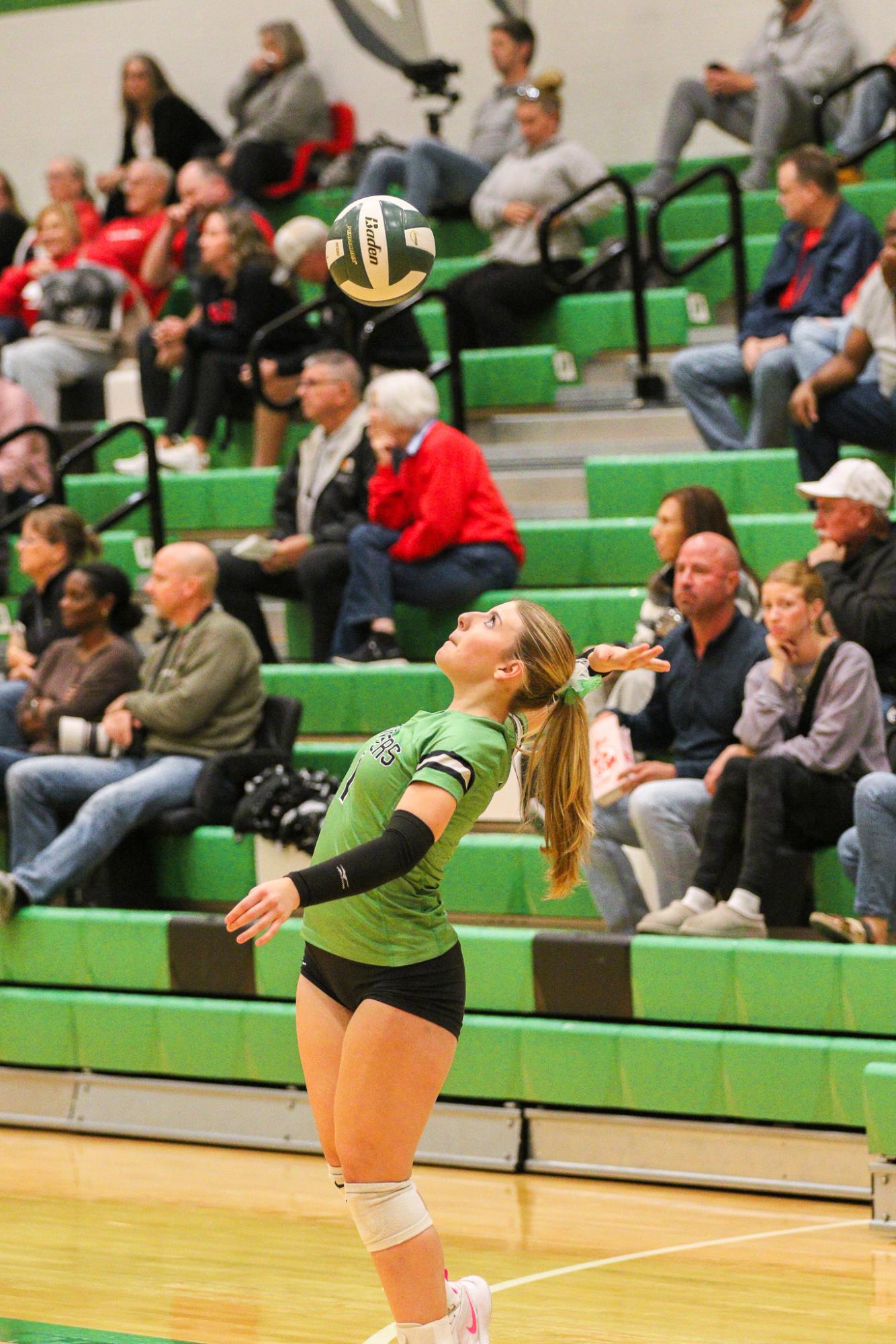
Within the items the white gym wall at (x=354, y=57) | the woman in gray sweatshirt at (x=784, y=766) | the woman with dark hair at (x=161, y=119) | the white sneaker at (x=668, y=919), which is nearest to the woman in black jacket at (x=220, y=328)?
the woman with dark hair at (x=161, y=119)

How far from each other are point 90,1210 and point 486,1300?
153cm

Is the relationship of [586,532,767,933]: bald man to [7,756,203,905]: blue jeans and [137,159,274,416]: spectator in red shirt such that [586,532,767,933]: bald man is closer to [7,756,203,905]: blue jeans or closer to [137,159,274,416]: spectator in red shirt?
[7,756,203,905]: blue jeans

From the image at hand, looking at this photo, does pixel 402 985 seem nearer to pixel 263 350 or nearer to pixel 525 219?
pixel 263 350

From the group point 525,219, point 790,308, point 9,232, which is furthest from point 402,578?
point 9,232

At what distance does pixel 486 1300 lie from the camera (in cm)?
296

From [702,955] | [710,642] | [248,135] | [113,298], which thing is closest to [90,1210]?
[702,955]

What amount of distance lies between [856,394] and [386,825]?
3171mm

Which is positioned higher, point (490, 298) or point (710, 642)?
point (490, 298)

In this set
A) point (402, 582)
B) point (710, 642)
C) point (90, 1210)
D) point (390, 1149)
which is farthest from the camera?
point (402, 582)

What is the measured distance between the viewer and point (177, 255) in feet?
26.7

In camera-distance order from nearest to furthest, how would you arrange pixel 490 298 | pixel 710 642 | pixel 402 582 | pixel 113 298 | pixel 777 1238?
pixel 777 1238 < pixel 710 642 < pixel 402 582 < pixel 490 298 < pixel 113 298

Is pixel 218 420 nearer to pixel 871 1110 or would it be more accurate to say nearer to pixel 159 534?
Answer: pixel 159 534

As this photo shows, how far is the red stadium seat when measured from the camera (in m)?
8.52

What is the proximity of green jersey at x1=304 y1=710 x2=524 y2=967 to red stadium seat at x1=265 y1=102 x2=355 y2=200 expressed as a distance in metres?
6.13
